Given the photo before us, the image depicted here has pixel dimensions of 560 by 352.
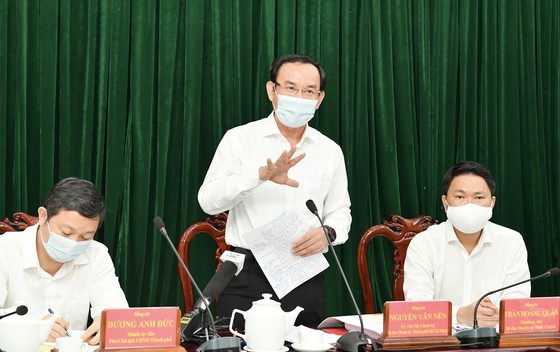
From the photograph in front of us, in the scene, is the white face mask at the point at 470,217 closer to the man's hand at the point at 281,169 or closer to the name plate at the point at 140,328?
the man's hand at the point at 281,169

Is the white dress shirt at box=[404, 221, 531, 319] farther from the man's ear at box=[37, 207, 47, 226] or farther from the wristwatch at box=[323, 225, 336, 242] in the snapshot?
the man's ear at box=[37, 207, 47, 226]

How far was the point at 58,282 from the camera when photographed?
7.94 feet

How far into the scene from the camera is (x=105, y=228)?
3109mm

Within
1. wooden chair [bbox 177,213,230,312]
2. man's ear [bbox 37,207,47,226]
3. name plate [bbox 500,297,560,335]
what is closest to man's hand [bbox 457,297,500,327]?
name plate [bbox 500,297,560,335]

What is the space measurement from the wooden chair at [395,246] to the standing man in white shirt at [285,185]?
230 mm

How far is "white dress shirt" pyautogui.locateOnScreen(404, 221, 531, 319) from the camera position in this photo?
2.76m

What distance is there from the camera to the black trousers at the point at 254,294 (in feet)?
8.75

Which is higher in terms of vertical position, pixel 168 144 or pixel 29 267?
pixel 168 144

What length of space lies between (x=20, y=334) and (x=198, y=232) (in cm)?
117

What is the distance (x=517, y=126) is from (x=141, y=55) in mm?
1692

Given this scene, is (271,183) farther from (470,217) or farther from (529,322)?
(529,322)

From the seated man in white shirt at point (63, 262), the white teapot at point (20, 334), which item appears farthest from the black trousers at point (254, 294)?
the white teapot at point (20, 334)

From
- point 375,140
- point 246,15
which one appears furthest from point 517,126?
point 246,15

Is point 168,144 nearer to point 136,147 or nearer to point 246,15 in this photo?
point 136,147
